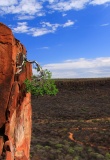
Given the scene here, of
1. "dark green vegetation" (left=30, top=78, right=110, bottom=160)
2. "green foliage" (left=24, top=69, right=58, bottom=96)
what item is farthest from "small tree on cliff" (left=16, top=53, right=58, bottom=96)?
"dark green vegetation" (left=30, top=78, right=110, bottom=160)

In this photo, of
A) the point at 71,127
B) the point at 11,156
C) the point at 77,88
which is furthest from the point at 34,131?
the point at 77,88

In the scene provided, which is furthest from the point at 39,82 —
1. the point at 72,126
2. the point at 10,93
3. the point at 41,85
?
the point at 72,126

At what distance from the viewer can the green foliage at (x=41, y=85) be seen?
1345cm

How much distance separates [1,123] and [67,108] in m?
48.8

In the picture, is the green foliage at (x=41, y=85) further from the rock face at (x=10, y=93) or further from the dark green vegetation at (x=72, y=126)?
the dark green vegetation at (x=72, y=126)

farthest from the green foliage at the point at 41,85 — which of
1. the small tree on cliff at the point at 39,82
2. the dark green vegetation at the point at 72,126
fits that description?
the dark green vegetation at the point at 72,126

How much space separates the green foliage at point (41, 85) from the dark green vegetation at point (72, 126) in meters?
10.7

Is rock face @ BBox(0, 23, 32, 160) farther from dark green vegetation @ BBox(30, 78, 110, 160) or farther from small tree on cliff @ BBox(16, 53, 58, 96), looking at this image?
dark green vegetation @ BBox(30, 78, 110, 160)

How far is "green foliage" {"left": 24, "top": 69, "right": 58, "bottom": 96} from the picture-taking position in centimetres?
1345

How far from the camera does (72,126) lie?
40.3 m

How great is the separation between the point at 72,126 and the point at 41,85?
27326 mm

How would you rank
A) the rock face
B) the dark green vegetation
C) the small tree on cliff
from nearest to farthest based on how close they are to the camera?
the rock face
the small tree on cliff
the dark green vegetation

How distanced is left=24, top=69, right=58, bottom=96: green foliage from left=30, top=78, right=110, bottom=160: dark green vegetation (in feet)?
35.2

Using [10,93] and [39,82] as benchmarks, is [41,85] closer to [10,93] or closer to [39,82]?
[39,82]
